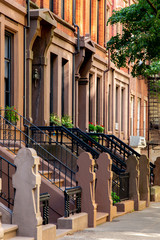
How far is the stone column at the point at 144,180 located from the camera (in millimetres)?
17234

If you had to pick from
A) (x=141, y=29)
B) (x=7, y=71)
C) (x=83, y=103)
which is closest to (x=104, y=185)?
(x=7, y=71)

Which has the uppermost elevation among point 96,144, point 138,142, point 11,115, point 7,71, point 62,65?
point 62,65

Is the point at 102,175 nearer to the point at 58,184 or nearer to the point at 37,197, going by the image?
the point at 58,184

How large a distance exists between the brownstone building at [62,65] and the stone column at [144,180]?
3266 mm

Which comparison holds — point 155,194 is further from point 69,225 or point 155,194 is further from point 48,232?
point 48,232

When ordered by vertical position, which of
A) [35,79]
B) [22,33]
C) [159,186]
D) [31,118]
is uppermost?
[22,33]

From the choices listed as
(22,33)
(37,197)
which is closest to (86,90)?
(22,33)

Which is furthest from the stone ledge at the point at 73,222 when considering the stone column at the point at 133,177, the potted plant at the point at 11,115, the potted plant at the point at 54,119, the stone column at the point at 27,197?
the potted plant at the point at 54,119

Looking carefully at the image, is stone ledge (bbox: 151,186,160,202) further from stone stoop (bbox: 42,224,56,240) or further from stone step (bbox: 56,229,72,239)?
stone stoop (bbox: 42,224,56,240)

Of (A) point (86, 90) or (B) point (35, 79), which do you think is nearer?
(B) point (35, 79)

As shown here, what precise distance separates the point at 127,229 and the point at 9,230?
361 cm

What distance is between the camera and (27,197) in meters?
9.38

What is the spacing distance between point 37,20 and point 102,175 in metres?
5.61

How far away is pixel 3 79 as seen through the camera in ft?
49.9
